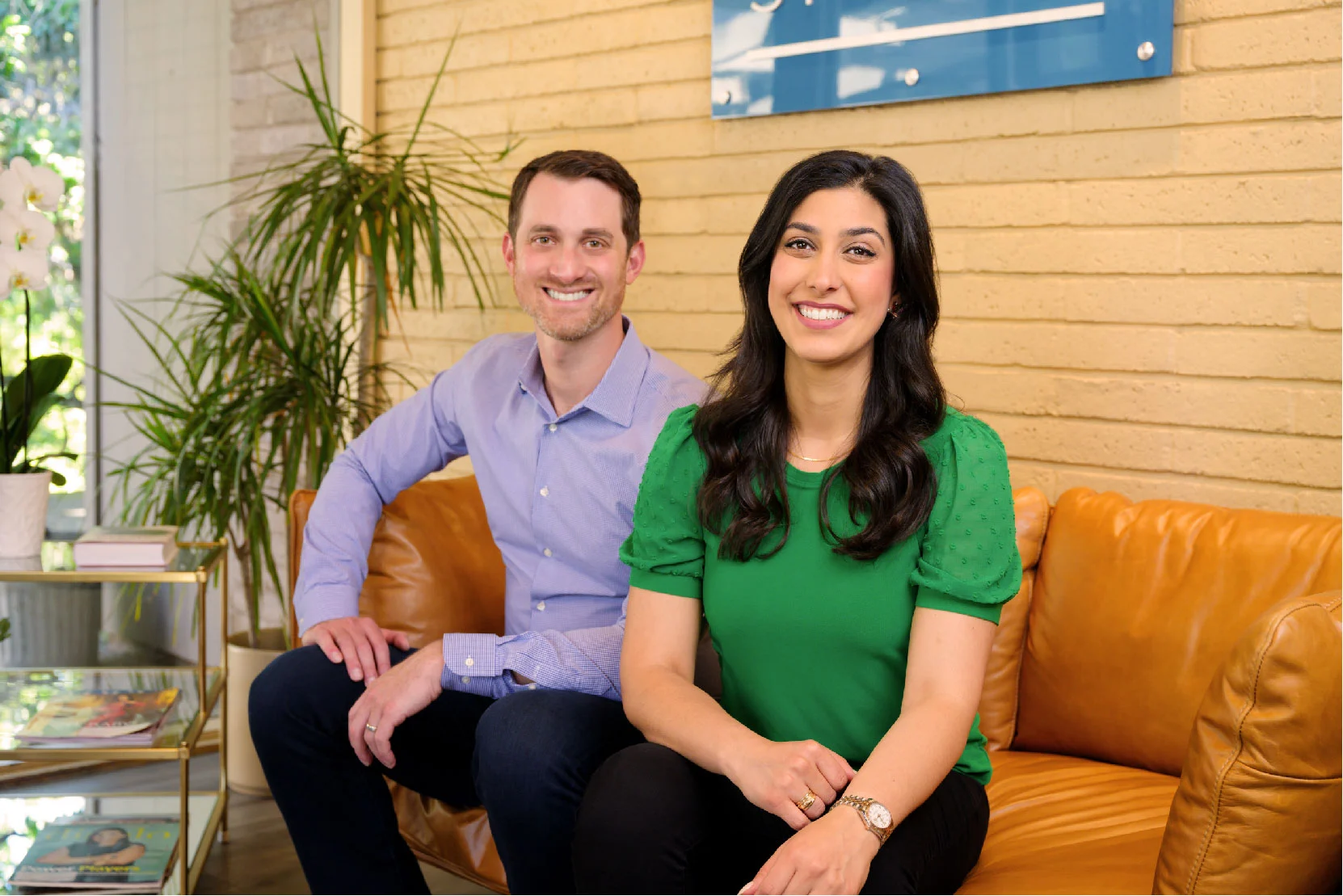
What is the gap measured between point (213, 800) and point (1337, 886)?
2358 mm

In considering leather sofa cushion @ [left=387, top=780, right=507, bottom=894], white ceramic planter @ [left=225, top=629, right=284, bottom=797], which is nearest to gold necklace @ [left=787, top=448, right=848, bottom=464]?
leather sofa cushion @ [left=387, top=780, right=507, bottom=894]

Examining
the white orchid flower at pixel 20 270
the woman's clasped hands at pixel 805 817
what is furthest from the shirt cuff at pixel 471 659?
the white orchid flower at pixel 20 270

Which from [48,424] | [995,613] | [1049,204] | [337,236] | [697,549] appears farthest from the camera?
[48,424]

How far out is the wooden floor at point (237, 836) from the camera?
2488mm

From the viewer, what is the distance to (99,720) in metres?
2.28

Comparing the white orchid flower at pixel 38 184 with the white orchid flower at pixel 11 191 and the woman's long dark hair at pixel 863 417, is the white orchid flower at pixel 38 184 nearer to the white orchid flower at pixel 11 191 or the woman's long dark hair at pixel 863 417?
the white orchid flower at pixel 11 191

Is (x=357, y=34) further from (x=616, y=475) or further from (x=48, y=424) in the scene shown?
(x=616, y=475)

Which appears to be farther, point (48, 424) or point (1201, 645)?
point (48, 424)

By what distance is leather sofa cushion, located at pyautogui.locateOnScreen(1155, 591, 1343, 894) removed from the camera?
3.88ft

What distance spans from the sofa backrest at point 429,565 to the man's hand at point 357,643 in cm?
23

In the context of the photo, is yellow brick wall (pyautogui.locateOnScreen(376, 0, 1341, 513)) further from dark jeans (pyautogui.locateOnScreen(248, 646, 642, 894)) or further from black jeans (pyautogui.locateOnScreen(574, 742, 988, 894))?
dark jeans (pyautogui.locateOnScreen(248, 646, 642, 894))

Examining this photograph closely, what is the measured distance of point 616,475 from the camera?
199 centimetres

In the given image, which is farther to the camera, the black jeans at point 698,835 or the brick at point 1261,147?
the brick at point 1261,147

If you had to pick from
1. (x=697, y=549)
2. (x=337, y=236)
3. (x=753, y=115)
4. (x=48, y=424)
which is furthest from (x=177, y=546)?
(x=753, y=115)
